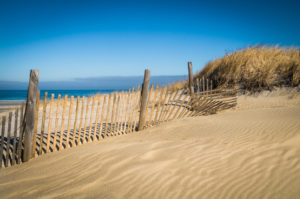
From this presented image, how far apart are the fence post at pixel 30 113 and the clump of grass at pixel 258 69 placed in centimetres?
1055

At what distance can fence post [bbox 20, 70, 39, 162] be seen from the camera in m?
3.26

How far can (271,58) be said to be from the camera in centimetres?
1123

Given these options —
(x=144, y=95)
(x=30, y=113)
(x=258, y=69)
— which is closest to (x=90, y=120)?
(x=30, y=113)

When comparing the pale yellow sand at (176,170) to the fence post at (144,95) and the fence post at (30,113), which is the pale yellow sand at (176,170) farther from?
the fence post at (144,95)

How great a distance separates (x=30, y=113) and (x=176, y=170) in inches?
109

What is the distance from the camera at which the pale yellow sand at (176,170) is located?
2.18 metres

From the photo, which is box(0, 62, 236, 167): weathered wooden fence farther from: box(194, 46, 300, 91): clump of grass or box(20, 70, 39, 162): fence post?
box(194, 46, 300, 91): clump of grass

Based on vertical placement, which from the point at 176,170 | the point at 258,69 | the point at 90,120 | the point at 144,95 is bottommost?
the point at 176,170

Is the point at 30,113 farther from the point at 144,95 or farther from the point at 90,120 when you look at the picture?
the point at 144,95

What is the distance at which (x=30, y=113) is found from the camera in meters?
3.31

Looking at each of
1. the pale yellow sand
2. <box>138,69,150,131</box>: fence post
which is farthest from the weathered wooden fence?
the pale yellow sand

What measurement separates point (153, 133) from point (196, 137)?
1.23 meters

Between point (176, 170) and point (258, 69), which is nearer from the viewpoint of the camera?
point (176, 170)

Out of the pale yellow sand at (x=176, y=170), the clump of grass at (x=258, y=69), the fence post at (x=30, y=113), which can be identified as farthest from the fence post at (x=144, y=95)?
the clump of grass at (x=258, y=69)
